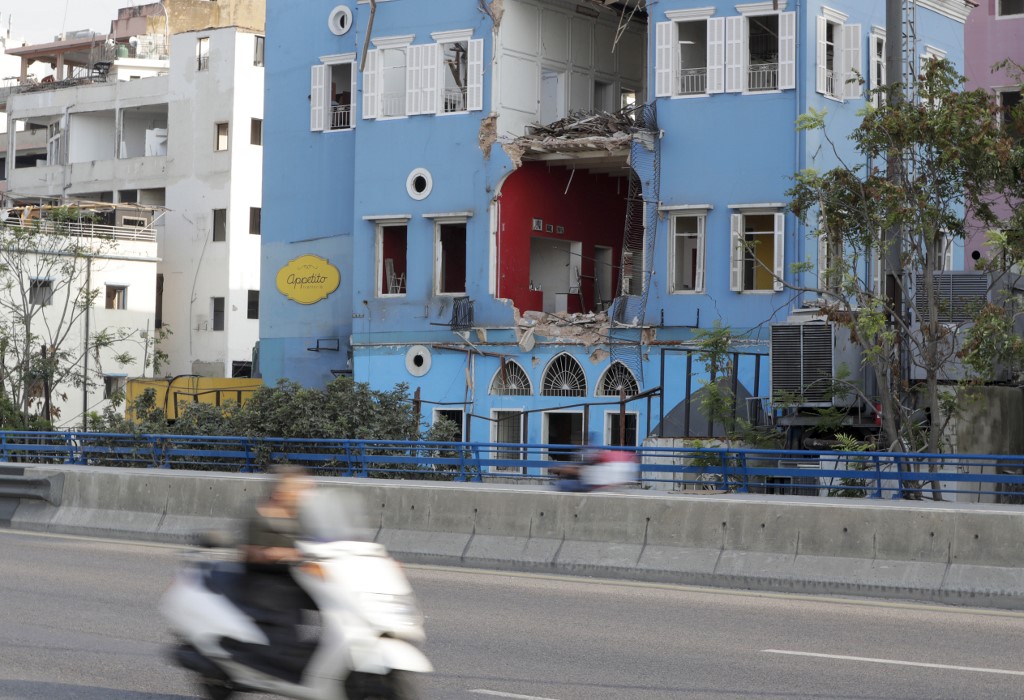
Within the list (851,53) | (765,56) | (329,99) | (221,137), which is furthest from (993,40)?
(221,137)

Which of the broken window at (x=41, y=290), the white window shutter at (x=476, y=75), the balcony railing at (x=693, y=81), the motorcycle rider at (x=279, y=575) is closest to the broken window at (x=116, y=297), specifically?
the broken window at (x=41, y=290)

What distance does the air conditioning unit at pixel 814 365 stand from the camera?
26719 mm

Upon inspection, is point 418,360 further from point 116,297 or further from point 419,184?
point 116,297

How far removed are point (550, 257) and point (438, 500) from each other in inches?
746

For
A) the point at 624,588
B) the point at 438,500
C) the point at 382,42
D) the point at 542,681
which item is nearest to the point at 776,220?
the point at 382,42

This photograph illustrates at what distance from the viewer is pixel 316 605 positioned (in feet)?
26.3

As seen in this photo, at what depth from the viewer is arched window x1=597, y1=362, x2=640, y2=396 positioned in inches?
1323

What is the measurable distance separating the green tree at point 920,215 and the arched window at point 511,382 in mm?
10817

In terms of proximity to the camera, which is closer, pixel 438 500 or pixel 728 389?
pixel 438 500

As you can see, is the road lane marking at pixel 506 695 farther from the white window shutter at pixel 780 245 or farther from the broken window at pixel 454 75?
the broken window at pixel 454 75

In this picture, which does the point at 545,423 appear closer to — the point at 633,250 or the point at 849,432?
the point at 633,250

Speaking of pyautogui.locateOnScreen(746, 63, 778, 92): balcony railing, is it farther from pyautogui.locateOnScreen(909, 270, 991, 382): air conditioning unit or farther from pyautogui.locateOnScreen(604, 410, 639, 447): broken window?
pyautogui.locateOnScreen(909, 270, 991, 382): air conditioning unit

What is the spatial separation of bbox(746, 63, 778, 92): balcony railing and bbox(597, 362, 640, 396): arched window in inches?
268

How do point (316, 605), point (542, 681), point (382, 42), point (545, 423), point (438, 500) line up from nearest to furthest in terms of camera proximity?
point (316, 605) < point (542, 681) < point (438, 500) < point (545, 423) < point (382, 42)
